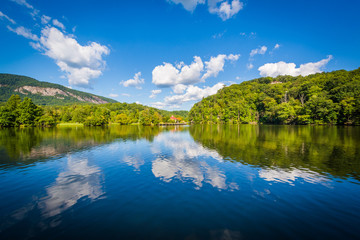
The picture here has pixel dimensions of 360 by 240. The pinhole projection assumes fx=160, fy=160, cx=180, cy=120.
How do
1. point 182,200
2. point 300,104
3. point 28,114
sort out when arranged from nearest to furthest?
1. point 182,200
2. point 28,114
3. point 300,104

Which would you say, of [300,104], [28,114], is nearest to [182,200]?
[28,114]

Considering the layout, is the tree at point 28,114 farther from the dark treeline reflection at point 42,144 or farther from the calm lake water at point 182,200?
the calm lake water at point 182,200

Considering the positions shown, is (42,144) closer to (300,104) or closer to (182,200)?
(182,200)

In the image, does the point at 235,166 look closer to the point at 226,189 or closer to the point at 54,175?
the point at 226,189

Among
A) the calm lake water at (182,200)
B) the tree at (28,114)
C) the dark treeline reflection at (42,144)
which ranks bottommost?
the calm lake water at (182,200)

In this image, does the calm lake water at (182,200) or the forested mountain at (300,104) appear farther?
the forested mountain at (300,104)

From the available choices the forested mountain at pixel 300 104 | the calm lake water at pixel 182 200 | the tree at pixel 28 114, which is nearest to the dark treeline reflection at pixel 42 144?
the calm lake water at pixel 182 200

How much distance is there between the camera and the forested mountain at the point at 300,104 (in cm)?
6750

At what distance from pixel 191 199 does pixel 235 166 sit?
22.9ft

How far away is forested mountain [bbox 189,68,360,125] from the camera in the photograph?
6750cm

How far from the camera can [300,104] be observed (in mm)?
91750

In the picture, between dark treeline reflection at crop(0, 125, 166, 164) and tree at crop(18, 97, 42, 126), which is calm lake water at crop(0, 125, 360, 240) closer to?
dark treeline reflection at crop(0, 125, 166, 164)

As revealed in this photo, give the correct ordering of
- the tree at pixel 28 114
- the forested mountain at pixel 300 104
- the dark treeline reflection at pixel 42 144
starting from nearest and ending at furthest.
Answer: the dark treeline reflection at pixel 42 144 < the forested mountain at pixel 300 104 < the tree at pixel 28 114

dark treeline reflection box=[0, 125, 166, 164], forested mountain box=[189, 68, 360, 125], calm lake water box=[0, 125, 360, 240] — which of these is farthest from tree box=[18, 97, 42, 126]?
forested mountain box=[189, 68, 360, 125]
